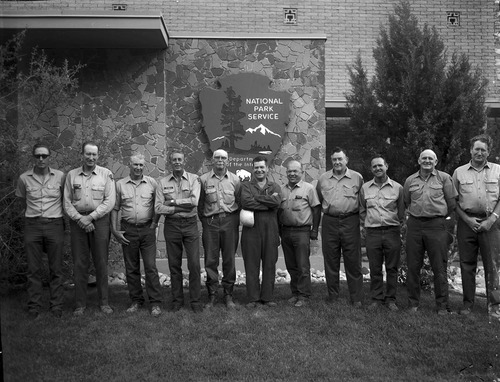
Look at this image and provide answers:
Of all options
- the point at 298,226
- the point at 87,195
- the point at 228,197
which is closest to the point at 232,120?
the point at 228,197

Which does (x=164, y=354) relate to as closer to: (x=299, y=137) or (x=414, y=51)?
(x=299, y=137)

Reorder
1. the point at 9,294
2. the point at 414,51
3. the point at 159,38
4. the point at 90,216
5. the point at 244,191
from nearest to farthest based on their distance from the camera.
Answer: the point at 9,294 → the point at 90,216 → the point at 244,191 → the point at 159,38 → the point at 414,51

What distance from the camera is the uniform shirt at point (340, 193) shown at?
7.35m

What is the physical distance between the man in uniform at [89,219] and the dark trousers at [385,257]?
9.83 ft

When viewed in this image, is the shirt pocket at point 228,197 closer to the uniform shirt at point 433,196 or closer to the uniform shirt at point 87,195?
the uniform shirt at point 87,195

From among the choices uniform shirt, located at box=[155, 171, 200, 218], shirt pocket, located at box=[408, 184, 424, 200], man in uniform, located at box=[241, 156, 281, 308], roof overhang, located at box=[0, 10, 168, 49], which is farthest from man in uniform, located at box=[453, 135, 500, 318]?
roof overhang, located at box=[0, 10, 168, 49]

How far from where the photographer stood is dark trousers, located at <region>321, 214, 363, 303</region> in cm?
731

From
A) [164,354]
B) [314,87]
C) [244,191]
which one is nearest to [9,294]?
[164,354]

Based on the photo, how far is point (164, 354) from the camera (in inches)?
221

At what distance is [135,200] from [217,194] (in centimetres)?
95

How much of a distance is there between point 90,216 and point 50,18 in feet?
11.5

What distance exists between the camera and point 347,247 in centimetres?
731

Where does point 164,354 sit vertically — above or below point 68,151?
below

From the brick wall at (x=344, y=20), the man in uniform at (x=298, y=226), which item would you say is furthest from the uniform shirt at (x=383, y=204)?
the brick wall at (x=344, y=20)
